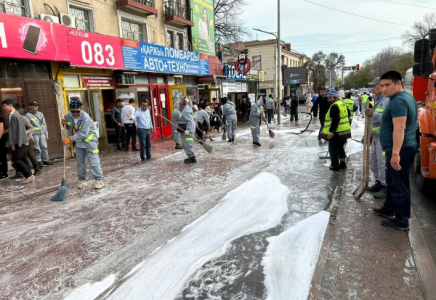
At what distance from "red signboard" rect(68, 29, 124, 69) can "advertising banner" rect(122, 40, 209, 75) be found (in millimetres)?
432

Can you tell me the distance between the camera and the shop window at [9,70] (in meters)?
8.35

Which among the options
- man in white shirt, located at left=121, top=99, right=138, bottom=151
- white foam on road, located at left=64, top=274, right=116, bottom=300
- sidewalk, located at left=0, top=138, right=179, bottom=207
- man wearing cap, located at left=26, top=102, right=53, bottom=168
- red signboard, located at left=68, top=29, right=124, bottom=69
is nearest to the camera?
white foam on road, located at left=64, top=274, right=116, bottom=300

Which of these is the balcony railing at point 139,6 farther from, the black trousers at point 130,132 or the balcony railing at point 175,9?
the black trousers at point 130,132

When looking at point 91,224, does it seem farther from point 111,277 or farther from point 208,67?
point 208,67

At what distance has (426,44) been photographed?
210 inches

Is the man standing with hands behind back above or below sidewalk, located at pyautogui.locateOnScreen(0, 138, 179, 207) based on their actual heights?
above

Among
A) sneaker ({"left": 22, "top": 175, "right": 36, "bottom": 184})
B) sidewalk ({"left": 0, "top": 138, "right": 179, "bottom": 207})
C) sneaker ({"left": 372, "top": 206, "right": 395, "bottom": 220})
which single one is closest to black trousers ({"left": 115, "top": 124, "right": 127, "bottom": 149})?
sidewalk ({"left": 0, "top": 138, "right": 179, "bottom": 207})

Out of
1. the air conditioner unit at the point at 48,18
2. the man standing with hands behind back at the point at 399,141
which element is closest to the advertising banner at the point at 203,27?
the air conditioner unit at the point at 48,18

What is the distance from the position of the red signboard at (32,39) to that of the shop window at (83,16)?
90.0 inches

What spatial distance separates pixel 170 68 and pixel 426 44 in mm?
10845

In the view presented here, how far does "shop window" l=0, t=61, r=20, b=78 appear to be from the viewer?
8352 mm

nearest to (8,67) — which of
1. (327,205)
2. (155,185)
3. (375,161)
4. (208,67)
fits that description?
(155,185)

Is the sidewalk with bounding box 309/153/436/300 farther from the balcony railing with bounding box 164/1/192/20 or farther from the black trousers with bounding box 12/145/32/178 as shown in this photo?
the balcony railing with bounding box 164/1/192/20

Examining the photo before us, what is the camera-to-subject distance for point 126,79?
12266mm
